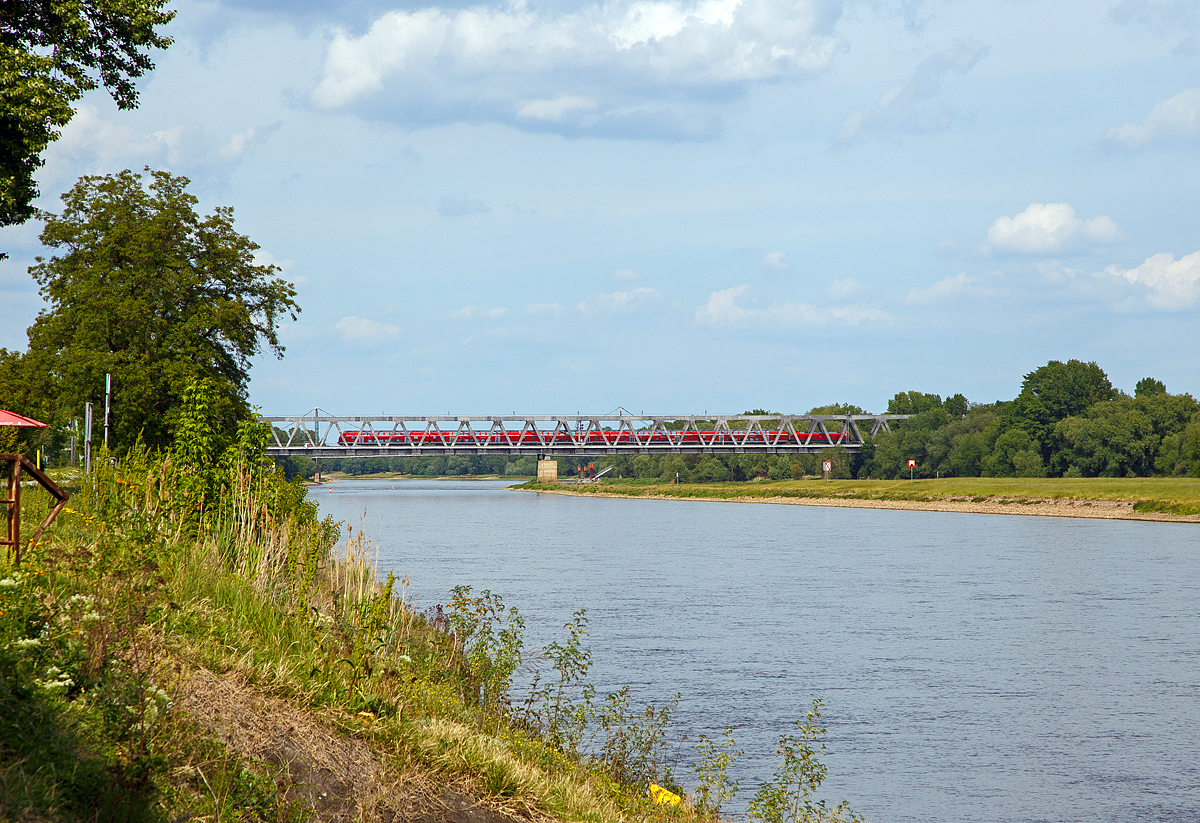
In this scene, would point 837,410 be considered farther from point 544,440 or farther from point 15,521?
point 15,521

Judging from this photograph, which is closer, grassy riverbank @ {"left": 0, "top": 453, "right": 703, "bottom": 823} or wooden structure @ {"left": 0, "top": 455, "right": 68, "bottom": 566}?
grassy riverbank @ {"left": 0, "top": 453, "right": 703, "bottom": 823}

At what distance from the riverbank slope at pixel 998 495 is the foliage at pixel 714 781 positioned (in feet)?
218

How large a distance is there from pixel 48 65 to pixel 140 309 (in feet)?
66.4

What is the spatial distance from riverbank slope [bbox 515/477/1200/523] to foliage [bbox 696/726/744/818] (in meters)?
66.5

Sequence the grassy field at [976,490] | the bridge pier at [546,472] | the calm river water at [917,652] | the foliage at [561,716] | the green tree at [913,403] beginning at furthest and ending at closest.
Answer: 1. the bridge pier at [546,472]
2. the green tree at [913,403]
3. the grassy field at [976,490]
4. the calm river water at [917,652]
5. the foliage at [561,716]

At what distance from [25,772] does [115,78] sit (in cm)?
1631

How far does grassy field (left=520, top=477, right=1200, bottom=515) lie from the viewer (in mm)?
80750

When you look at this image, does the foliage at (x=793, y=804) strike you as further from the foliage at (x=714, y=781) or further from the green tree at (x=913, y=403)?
the green tree at (x=913, y=403)

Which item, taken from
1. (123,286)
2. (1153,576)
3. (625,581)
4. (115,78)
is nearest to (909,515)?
(1153,576)

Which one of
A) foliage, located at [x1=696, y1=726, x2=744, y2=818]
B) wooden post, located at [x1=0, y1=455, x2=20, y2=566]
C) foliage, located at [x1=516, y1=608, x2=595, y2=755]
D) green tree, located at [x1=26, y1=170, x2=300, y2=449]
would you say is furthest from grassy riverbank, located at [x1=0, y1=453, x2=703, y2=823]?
green tree, located at [x1=26, y1=170, x2=300, y2=449]

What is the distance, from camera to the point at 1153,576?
39000mm

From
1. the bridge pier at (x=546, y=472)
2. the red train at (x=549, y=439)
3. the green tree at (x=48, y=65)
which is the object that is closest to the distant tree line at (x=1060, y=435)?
the red train at (x=549, y=439)

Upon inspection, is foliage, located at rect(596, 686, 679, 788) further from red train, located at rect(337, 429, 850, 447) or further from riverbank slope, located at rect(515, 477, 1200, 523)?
red train, located at rect(337, 429, 850, 447)

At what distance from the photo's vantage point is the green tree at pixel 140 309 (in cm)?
3594
